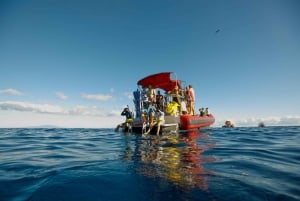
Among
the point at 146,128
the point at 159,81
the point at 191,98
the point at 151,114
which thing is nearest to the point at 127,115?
Answer: the point at 146,128

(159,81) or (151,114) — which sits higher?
(159,81)

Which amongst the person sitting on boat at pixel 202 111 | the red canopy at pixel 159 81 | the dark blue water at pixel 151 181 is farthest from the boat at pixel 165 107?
the dark blue water at pixel 151 181

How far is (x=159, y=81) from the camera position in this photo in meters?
13.8

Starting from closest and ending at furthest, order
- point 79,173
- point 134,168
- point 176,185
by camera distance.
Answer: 1. point 176,185
2. point 79,173
3. point 134,168

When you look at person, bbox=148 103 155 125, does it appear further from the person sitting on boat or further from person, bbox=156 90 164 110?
the person sitting on boat

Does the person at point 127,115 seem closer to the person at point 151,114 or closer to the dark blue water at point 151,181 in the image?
the person at point 151,114

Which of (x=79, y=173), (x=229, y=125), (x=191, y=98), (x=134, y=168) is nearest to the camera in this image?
(x=79, y=173)

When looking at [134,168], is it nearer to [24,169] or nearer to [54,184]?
[54,184]

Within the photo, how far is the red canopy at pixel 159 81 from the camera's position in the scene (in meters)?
13.4

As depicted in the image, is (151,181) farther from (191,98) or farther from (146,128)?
(191,98)

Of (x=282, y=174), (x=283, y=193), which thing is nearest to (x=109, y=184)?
(x=283, y=193)

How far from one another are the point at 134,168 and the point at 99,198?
54.2 inches

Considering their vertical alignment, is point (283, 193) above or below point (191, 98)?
below

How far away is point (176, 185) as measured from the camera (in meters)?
2.76
